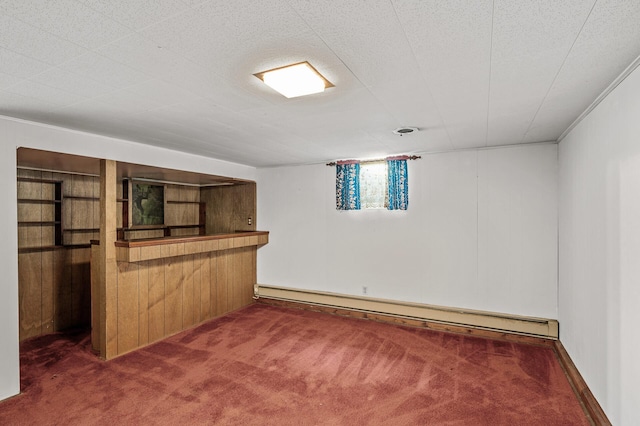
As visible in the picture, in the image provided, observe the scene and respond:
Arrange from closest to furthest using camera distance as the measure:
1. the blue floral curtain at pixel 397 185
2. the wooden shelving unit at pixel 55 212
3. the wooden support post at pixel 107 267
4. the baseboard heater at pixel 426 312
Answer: the wooden support post at pixel 107 267 → the baseboard heater at pixel 426 312 → the wooden shelving unit at pixel 55 212 → the blue floral curtain at pixel 397 185

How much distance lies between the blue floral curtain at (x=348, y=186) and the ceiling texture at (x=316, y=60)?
6.02 feet

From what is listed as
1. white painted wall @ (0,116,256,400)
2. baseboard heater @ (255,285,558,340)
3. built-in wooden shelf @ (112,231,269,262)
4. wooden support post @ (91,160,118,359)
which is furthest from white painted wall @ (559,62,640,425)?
white painted wall @ (0,116,256,400)

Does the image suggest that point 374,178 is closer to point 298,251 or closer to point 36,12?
point 298,251

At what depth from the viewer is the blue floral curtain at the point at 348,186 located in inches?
201

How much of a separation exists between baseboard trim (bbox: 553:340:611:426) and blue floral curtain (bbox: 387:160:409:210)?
246cm

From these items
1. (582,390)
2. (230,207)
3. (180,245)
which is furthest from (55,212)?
(582,390)

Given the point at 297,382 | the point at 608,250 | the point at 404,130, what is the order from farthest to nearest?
1. the point at 404,130
2. the point at 297,382
3. the point at 608,250

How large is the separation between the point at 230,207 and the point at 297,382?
3936 mm

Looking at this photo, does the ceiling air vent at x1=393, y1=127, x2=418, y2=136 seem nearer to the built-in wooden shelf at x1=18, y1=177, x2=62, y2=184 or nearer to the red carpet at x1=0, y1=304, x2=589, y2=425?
the red carpet at x1=0, y1=304, x2=589, y2=425

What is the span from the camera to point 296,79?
2000mm

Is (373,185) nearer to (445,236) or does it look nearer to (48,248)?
(445,236)

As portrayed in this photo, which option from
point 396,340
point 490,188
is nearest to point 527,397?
point 396,340

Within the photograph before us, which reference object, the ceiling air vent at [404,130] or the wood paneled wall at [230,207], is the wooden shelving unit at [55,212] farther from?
the ceiling air vent at [404,130]

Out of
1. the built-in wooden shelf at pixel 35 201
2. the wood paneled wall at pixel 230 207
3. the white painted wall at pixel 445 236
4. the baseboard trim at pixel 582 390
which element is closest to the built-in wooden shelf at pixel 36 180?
the built-in wooden shelf at pixel 35 201
